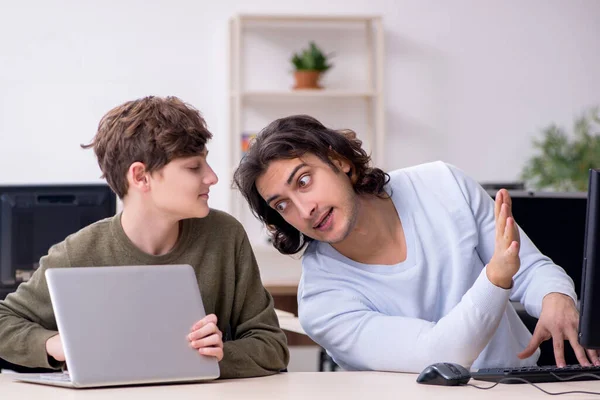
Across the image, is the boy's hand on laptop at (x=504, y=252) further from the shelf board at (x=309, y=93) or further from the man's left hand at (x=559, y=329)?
the shelf board at (x=309, y=93)

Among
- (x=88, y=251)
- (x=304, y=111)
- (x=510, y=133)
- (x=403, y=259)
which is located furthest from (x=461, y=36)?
(x=88, y=251)

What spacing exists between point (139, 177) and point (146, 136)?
0.28 feet

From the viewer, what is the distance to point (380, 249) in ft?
6.49

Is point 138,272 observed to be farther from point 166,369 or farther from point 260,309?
point 260,309

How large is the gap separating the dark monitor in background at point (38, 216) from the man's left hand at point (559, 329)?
4.70 feet

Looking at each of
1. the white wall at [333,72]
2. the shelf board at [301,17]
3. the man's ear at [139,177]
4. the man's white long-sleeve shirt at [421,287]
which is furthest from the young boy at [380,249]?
the white wall at [333,72]

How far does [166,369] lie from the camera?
1.54 metres

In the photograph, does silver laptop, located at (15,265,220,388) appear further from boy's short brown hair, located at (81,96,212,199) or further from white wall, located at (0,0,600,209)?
white wall, located at (0,0,600,209)

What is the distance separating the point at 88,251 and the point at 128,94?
341cm

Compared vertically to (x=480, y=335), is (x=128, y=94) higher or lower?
higher

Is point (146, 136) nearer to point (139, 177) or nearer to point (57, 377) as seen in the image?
point (139, 177)

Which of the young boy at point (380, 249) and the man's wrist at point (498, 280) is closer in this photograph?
the man's wrist at point (498, 280)

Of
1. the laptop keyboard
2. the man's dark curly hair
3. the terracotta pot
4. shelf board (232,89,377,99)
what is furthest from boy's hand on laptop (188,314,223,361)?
the terracotta pot

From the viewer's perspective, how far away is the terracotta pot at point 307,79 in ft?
16.4
